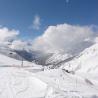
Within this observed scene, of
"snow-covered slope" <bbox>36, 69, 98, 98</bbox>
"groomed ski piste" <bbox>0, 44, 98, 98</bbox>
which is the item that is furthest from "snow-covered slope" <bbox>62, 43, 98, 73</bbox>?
"snow-covered slope" <bbox>36, 69, 98, 98</bbox>

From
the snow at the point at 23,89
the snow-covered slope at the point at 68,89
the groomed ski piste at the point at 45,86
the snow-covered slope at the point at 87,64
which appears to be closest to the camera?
the snow-covered slope at the point at 68,89

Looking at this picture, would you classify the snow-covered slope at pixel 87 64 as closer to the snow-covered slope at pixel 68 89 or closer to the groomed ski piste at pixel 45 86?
the groomed ski piste at pixel 45 86

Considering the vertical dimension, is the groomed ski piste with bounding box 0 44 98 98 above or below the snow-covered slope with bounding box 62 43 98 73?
below

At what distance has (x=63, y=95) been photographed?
18875 mm

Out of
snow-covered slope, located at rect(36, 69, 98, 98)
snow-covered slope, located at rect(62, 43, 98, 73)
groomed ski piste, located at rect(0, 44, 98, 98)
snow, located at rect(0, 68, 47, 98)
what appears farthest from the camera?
snow-covered slope, located at rect(62, 43, 98, 73)

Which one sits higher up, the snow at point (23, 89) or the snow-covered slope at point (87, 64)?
the snow-covered slope at point (87, 64)

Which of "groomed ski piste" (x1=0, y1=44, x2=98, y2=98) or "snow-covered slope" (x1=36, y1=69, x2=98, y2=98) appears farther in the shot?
"groomed ski piste" (x1=0, y1=44, x2=98, y2=98)

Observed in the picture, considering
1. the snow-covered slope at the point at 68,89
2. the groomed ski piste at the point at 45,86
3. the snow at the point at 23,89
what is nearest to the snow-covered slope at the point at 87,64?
the groomed ski piste at the point at 45,86

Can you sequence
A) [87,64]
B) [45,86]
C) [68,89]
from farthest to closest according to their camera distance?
[87,64], [45,86], [68,89]

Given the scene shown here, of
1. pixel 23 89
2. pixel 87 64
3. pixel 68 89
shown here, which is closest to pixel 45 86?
pixel 23 89

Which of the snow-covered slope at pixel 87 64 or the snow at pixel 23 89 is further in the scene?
the snow-covered slope at pixel 87 64

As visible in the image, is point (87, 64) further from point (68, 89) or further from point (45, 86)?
point (68, 89)

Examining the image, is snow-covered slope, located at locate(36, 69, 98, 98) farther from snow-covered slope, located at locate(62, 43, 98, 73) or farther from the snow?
snow-covered slope, located at locate(62, 43, 98, 73)

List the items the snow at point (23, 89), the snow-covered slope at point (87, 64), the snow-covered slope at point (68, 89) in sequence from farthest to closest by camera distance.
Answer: the snow-covered slope at point (87, 64) → the snow at point (23, 89) → the snow-covered slope at point (68, 89)
